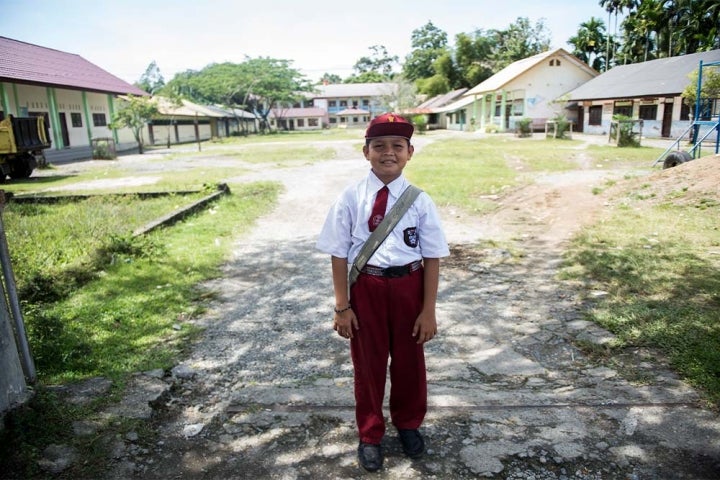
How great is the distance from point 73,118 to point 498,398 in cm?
2834

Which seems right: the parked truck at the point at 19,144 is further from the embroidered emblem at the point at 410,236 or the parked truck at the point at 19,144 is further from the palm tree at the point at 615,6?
the palm tree at the point at 615,6

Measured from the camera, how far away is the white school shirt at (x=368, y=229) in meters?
2.29

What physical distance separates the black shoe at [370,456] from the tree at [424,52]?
6553cm

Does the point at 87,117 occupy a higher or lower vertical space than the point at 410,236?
higher

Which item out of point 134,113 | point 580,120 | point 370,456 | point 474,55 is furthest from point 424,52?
point 370,456

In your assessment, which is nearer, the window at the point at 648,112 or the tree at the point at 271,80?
the window at the point at 648,112

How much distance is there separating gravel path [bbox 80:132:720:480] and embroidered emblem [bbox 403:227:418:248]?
3.29 ft

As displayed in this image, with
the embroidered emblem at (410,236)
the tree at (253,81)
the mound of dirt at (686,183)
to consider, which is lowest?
the mound of dirt at (686,183)

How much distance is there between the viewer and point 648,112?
86.5 ft

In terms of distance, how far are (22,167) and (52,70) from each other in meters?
10.9

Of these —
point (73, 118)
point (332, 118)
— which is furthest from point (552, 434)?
point (332, 118)

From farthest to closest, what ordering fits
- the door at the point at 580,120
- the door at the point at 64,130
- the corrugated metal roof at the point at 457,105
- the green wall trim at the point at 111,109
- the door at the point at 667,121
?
the corrugated metal roof at the point at 457,105
the door at the point at 580,120
the green wall trim at the point at 111,109
the door at the point at 667,121
the door at the point at 64,130

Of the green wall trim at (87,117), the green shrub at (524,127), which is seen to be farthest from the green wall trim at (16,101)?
the green shrub at (524,127)

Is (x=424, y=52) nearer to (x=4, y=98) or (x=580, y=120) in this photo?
(x=580, y=120)
